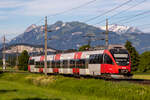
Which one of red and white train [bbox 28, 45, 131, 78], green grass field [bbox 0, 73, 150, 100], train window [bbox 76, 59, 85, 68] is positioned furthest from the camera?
train window [bbox 76, 59, 85, 68]

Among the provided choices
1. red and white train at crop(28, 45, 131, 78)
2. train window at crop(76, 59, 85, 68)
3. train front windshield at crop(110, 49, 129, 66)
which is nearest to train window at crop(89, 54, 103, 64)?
red and white train at crop(28, 45, 131, 78)

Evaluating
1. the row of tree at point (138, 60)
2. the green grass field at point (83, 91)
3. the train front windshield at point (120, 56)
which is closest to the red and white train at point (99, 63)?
the train front windshield at point (120, 56)

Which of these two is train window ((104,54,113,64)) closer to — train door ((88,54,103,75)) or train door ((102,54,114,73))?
train door ((102,54,114,73))

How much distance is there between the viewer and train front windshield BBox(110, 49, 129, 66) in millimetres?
40806

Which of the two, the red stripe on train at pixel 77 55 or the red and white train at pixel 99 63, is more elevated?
the red stripe on train at pixel 77 55

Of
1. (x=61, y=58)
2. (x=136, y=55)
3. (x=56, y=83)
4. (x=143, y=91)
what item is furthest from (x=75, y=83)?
(x=136, y=55)

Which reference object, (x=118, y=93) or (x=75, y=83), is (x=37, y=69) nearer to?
(x=75, y=83)

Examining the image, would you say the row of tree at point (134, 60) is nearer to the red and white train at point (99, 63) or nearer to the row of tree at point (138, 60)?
the row of tree at point (138, 60)

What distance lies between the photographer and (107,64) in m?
41.2

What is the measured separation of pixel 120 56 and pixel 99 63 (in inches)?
125

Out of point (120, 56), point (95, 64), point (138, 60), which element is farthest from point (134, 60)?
point (120, 56)

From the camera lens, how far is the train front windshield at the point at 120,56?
40.8m

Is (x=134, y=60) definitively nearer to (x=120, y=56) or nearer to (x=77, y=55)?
(x=77, y=55)

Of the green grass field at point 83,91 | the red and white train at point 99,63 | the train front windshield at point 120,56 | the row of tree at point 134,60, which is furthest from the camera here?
the row of tree at point 134,60
